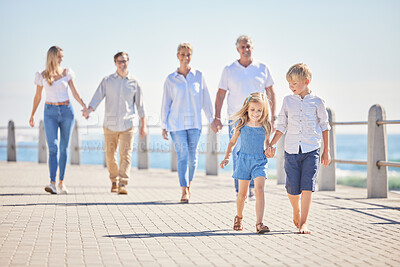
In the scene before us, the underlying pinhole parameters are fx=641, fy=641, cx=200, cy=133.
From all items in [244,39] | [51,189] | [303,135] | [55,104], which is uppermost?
[244,39]

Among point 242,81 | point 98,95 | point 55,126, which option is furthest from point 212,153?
point 242,81

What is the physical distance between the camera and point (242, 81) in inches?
358

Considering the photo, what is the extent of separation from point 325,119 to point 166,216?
2.43m

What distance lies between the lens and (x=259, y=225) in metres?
6.55

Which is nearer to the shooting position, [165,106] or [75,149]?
[165,106]

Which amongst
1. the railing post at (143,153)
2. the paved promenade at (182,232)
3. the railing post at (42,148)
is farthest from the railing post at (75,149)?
the paved promenade at (182,232)

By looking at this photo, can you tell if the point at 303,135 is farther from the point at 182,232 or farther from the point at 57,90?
the point at 57,90

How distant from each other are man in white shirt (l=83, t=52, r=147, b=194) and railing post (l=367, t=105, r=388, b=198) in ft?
12.5

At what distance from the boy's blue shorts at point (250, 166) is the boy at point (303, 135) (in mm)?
199

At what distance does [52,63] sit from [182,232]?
5003 mm

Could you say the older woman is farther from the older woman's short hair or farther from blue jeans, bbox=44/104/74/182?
blue jeans, bbox=44/104/74/182

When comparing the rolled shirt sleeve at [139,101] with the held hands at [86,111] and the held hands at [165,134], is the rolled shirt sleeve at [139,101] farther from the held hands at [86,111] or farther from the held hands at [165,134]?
the held hands at [165,134]

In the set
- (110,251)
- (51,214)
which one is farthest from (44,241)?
(51,214)

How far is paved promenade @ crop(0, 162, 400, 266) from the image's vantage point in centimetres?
516
